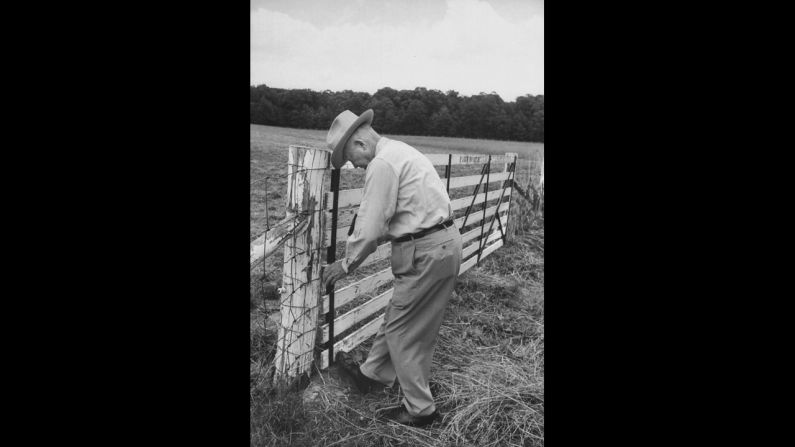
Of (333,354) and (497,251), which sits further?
(497,251)

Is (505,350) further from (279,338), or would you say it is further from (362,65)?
(362,65)

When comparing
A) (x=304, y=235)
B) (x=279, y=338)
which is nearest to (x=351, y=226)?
(x=304, y=235)

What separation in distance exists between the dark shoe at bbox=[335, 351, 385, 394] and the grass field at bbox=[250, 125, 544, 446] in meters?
0.04

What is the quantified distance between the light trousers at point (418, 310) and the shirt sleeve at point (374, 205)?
162 millimetres

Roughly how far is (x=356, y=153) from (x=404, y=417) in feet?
3.71

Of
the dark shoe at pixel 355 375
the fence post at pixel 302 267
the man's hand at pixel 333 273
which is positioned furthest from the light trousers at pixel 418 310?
the fence post at pixel 302 267

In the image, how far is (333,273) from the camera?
2406 millimetres

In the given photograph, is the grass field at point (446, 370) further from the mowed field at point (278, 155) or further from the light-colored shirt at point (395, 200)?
the light-colored shirt at point (395, 200)

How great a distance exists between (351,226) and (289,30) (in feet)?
3.04

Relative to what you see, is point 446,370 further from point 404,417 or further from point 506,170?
point 506,170

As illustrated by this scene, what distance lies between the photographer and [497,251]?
2.78 meters

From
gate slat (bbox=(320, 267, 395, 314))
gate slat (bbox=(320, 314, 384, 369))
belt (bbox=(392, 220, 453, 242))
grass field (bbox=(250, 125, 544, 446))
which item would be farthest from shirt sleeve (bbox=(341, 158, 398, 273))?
gate slat (bbox=(320, 314, 384, 369))

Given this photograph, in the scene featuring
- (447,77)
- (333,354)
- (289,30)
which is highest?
(289,30)

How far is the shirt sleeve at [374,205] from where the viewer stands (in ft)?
7.22
